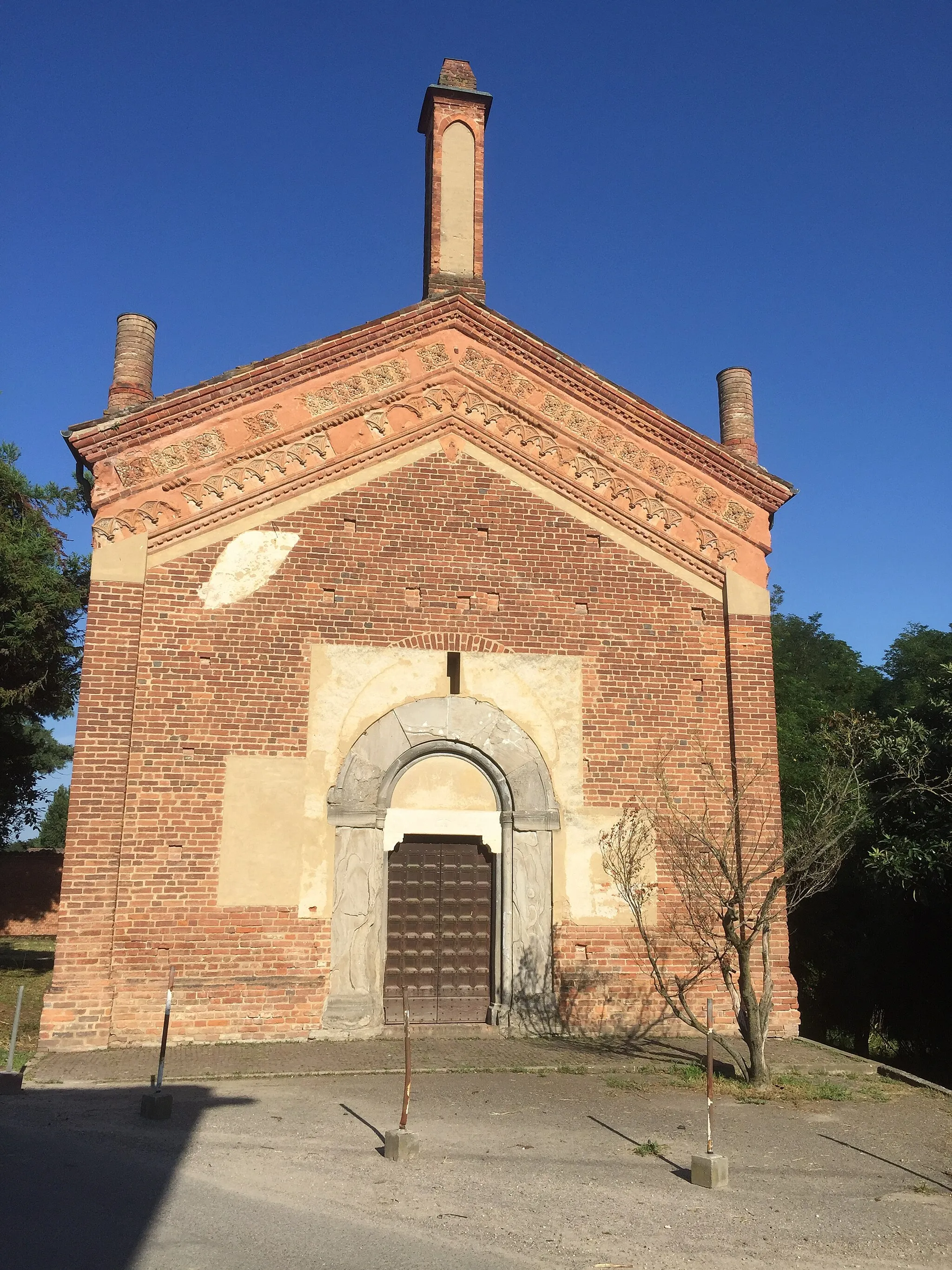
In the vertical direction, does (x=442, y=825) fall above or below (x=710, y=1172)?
above

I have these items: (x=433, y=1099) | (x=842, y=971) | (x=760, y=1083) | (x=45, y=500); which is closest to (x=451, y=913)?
(x=433, y=1099)

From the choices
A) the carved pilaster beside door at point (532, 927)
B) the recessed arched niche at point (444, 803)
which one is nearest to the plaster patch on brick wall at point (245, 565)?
the recessed arched niche at point (444, 803)

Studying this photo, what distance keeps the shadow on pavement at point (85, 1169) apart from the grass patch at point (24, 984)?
81.7 inches

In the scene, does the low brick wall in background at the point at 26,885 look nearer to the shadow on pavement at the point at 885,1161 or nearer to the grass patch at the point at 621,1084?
the grass patch at the point at 621,1084

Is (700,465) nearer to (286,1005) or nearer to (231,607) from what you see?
(231,607)

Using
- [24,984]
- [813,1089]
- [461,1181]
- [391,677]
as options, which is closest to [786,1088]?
[813,1089]

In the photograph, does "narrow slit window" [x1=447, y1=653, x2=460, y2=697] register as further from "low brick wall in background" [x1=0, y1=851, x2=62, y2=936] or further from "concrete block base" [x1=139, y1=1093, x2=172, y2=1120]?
"low brick wall in background" [x1=0, y1=851, x2=62, y2=936]

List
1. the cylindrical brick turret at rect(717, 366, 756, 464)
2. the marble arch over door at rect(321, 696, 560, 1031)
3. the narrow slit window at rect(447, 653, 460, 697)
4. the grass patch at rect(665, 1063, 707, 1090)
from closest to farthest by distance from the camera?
1. the grass patch at rect(665, 1063, 707, 1090)
2. the marble arch over door at rect(321, 696, 560, 1031)
3. the narrow slit window at rect(447, 653, 460, 697)
4. the cylindrical brick turret at rect(717, 366, 756, 464)

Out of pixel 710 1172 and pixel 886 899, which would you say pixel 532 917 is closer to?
pixel 710 1172

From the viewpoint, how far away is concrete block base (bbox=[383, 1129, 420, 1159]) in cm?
657

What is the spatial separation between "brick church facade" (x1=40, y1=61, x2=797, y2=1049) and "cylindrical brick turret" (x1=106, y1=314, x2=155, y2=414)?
0.04 metres

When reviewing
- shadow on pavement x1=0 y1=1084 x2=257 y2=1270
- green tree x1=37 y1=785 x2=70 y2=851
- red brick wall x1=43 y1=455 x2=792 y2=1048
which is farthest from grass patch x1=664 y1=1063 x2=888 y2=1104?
green tree x1=37 y1=785 x2=70 y2=851

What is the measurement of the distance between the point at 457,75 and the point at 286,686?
9.58 meters

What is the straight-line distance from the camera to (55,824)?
61781 millimetres
